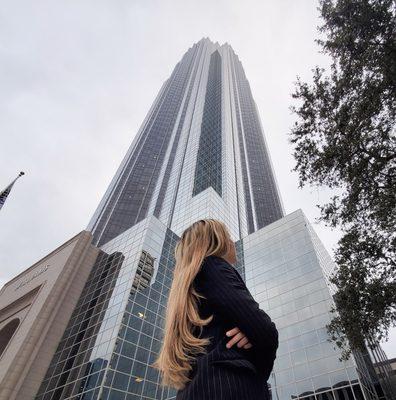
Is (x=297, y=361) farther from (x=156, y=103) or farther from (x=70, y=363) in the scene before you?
(x=156, y=103)

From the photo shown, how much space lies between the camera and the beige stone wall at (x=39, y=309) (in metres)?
24.0

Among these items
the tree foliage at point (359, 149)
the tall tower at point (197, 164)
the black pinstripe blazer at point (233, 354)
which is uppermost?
the tall tower at point (197, 164)

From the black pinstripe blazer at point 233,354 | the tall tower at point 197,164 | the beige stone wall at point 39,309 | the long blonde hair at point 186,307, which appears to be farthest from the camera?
the tall tower at point 197,164

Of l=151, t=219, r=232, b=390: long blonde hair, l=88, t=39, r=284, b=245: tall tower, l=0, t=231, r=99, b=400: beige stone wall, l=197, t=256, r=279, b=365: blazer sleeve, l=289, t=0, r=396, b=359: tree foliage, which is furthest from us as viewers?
l=88, t=39, r=284, b=245: tall tower

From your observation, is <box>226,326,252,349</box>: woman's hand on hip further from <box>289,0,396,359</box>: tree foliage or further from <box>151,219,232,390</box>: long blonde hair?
<box>289,0,396,359</box>: tree foliage

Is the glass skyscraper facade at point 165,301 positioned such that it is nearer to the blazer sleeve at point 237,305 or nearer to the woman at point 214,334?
the woman at point 214,334

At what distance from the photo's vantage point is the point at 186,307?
7.24 feet

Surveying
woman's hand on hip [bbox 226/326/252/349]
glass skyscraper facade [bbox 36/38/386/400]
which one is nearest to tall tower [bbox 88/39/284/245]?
glass skyscraper facade [bbox 36/38/386/400]

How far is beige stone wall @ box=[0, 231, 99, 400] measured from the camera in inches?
945

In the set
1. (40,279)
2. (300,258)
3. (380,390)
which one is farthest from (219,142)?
(380,390)

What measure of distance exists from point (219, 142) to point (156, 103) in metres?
54.9

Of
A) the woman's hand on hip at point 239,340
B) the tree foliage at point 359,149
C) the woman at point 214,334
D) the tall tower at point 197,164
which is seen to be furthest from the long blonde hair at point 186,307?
the tall tower at point 197,164

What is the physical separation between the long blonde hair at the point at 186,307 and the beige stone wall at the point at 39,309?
2777 cm

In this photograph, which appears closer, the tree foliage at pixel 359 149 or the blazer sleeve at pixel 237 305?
the blazer sleeve at pixel 237 305
